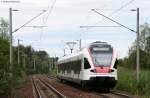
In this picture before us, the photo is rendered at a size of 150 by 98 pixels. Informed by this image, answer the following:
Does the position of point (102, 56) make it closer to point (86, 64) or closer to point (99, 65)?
point (99, 65)

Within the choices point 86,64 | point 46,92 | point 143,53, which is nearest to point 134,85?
point 86,64

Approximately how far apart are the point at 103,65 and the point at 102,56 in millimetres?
709

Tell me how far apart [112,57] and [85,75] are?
228 centimetres

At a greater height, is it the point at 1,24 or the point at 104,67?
the point at 1,24

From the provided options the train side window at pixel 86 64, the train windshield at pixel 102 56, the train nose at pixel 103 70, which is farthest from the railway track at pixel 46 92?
the train windshield at pixel 102 56

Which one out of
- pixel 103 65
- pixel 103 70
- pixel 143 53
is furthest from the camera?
pixel 143 53

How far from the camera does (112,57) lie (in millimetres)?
36969

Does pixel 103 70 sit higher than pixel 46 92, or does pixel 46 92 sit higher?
pixel 103 70

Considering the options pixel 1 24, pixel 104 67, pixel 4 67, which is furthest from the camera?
pixel 1 24

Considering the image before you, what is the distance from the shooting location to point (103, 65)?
120 feet

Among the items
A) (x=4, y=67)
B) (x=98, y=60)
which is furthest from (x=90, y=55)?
(x=4, y=67)

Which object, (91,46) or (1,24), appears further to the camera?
(1,24)

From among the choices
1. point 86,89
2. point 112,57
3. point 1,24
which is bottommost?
point 86,89

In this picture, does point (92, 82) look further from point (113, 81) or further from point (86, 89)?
point (86, 89)
